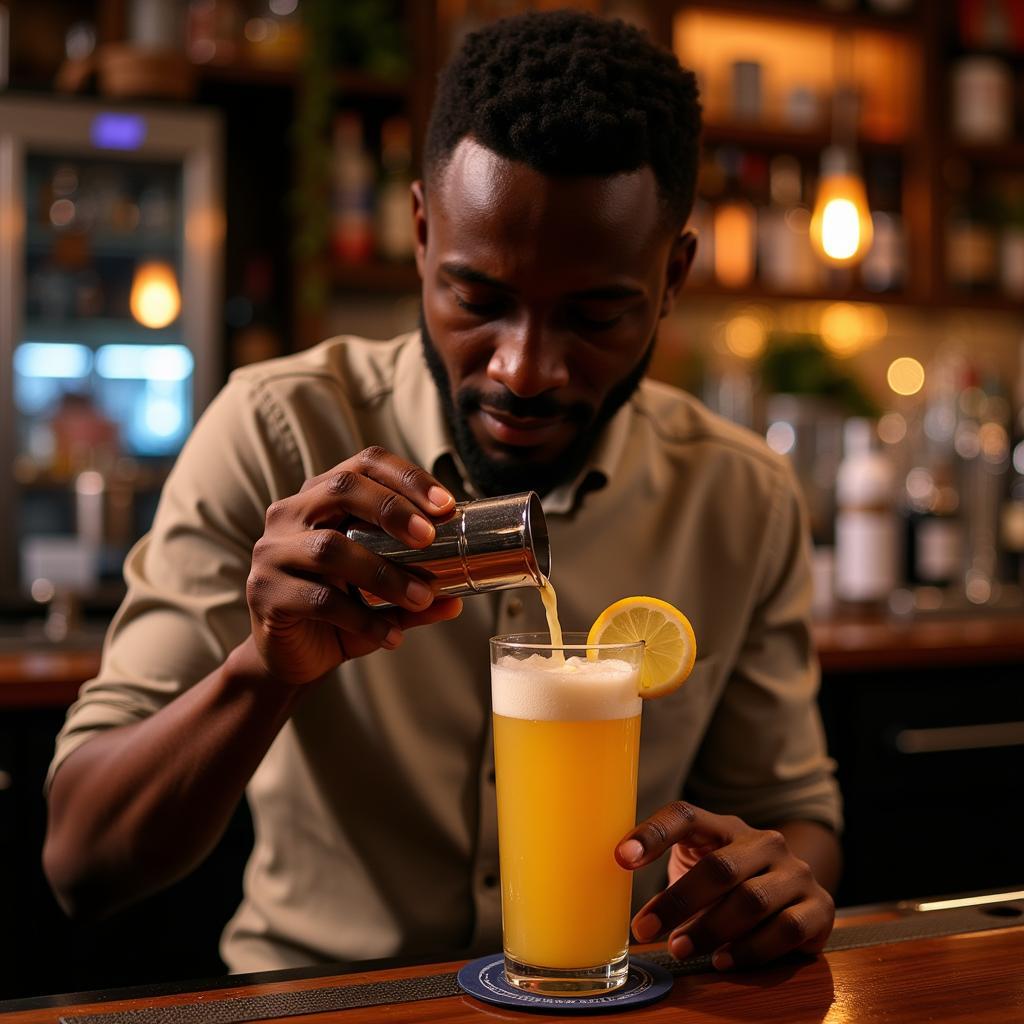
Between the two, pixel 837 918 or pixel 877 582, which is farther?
pixel 877 582

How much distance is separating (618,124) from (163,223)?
9.32 feet

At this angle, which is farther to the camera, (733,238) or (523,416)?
(733,238)

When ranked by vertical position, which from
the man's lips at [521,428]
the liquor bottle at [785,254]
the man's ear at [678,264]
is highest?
the liquor bottle at [785,254]

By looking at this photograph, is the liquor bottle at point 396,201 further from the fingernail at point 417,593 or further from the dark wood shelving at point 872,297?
the fingernail at point 417,593

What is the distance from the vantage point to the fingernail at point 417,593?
989 mm

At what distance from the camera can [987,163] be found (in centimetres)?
472

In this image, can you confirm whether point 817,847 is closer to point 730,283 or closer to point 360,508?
point 360,508

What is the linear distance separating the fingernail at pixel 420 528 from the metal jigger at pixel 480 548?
0.01m

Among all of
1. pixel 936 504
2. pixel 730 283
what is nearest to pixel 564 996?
pixel 936 504

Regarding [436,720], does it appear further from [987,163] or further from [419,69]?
[987,163]

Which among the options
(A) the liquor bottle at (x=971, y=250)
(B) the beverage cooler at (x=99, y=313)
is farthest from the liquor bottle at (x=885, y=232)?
(B) the beverage cooler at (x=99, y=313)

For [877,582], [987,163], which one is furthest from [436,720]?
[987,163]

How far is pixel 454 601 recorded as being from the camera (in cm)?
104

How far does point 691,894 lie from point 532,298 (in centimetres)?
53
